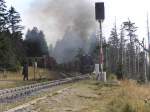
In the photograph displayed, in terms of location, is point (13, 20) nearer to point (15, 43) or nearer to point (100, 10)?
point (15, 43)

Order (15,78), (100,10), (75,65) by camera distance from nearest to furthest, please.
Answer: (100,10) → (15,78) → (75,65)

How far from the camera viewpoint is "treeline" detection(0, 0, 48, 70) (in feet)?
268

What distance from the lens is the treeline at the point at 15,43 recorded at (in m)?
81.6

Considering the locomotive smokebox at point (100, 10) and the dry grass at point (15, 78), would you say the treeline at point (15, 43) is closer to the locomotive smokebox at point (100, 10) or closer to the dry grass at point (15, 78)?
the dry grass at point (15, 78)

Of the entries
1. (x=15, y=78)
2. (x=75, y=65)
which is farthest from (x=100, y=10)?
(x=75, y=65)

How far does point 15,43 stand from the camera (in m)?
98.2

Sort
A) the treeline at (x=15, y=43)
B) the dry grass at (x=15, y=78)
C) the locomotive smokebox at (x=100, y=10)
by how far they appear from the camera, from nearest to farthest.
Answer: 1. the dry grass at (x=15, y=78)
2. the locomotive smokebox at (x=100, y=10)
3. the treeline at (x=15, y=43)

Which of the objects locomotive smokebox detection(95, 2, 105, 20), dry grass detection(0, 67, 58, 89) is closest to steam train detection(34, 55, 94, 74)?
dry grass detection(0, 67, 58, 89)

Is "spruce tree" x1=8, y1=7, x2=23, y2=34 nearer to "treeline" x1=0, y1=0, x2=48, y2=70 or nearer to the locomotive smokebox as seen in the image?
"treeline" x1=0, y1=0, x2=48, y2=70

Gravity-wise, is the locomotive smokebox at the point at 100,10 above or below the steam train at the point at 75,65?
above

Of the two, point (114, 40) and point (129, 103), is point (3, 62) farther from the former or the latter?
point (114, 40)

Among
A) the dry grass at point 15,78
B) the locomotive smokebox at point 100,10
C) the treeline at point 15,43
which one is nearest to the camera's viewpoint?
the dry grass at point 15,78

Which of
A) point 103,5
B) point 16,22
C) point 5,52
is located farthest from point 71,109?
point 16,22

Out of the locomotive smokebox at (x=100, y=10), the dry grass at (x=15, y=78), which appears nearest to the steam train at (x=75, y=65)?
the dry grass at (x=15, y=78)
